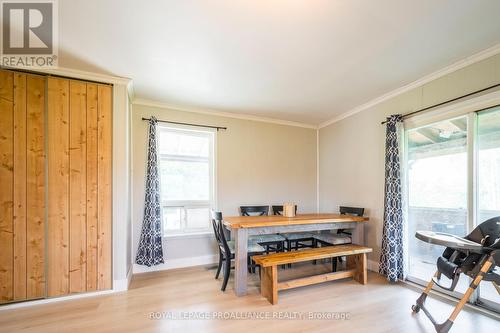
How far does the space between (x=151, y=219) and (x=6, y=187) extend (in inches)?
59.8

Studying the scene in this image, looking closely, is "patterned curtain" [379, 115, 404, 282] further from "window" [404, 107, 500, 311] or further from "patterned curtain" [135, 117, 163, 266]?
"patterned curtain" [135, 117, 163, 266]

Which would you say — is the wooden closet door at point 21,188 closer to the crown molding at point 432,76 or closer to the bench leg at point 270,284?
the bench leg at point 270,284

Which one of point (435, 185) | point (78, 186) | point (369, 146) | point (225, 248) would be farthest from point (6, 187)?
point (435, 185)

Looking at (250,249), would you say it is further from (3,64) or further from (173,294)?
(3,64)

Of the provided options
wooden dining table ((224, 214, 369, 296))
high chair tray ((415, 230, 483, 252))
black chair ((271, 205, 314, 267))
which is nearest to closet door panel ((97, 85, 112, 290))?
wooden dining table ((224, 214, 369, 296))

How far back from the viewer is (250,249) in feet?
9.34

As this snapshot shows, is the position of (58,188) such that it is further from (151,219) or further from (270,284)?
(270,284)

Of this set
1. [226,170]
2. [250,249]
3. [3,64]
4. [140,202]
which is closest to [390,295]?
[250,249]

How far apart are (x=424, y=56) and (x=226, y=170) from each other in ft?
9.66

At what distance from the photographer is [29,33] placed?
1.99 meters

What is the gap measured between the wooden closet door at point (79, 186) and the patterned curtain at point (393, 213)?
3.40m

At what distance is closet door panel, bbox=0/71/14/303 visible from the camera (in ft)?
7.62

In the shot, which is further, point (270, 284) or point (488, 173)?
point (270, 284)

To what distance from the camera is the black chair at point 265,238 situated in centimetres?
338
